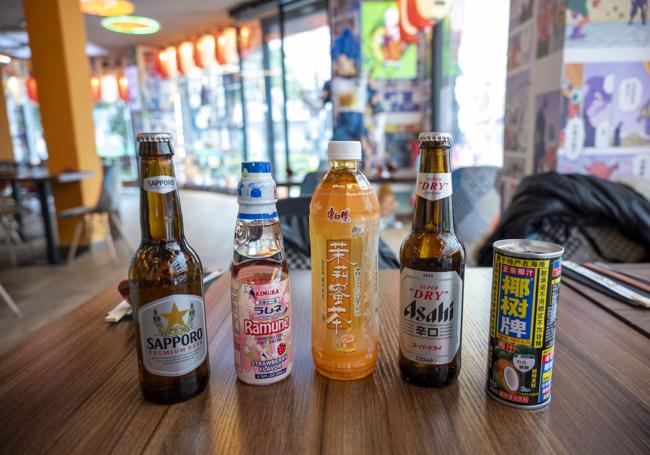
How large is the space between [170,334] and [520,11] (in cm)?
258

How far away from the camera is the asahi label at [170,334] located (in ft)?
1.71

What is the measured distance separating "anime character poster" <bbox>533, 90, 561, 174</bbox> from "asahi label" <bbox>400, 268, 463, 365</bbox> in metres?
1.87

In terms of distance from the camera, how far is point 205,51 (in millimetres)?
6645

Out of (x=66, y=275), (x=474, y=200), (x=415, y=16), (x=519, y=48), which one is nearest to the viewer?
(x=474, y=200)

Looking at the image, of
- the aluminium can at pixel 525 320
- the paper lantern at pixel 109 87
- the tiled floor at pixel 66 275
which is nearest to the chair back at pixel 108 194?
the tiled floor at pixel 66 275

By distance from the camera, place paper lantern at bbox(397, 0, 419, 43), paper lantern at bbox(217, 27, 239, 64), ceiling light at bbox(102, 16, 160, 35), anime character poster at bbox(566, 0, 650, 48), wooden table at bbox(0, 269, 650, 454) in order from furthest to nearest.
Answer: paper lantern at bbox(217, 27, 239, 64) < ceiling light at bbox(102, 16, 160, 35) < paper lantern at bbox(397, 0, 419, 43) < anime character poster at bbox(566, 0, 650, 48) < wooden table at bbox(0, 269, 650, 454)

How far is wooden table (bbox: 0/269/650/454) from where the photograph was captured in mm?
469

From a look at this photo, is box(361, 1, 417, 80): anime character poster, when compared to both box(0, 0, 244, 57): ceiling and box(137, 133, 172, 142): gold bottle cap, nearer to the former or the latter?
box(0, 0, 244, 57): ceiling

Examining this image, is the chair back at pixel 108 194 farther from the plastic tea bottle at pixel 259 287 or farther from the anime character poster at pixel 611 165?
the plastic tea bottle at pixel 259 287

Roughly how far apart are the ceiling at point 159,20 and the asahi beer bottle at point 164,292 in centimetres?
685

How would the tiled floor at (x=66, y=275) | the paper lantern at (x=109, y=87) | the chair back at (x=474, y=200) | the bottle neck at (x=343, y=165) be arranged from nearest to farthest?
1. the bottle neck at (x=343, y=165)
2. the chair back at (x=474, y=200)
3. the tiled floor at (x=66, y=275)
4. the paper lantern at (x=109, y=87)

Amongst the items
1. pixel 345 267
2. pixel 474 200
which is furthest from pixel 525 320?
pixel 474 200

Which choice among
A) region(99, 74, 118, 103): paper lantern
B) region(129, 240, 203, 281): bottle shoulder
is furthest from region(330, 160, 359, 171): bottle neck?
region(99, 74, 118, 103): paper lantern

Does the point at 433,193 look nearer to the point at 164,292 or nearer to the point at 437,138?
the point at 437,138
